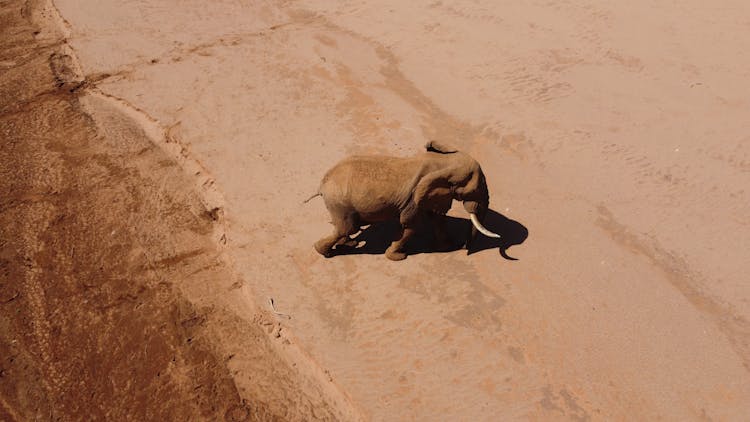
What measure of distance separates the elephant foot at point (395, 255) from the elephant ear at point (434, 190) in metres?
0.95

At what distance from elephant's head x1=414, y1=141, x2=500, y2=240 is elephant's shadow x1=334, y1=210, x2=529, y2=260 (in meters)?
0.83

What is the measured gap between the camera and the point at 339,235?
6.55 m

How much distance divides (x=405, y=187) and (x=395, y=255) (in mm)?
1164

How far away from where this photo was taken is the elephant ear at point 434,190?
5.90 m

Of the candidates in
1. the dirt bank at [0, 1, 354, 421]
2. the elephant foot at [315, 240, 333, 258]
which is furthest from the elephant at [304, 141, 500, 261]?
the dirt bank at [0, 1, 354, 421]

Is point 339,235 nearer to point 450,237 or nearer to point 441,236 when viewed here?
point 441,236

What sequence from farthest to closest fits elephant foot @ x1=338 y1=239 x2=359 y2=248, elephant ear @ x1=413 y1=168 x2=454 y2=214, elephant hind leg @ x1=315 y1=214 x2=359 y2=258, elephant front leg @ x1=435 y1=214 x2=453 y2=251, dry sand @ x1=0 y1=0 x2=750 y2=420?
elephant foot @ x1=338 y1=239 x2=359 y2=248 → elephant front leg @ x1=435 y1=214 x2=453 y2=251 → elephant hind leg @ x1=315 y1=214 x2=359 y2=258 → elephant ear @ x1=413 y1=168 x2=454 y2=214 → dry sand @ x1=0 y1=0 x2=750 y2=420

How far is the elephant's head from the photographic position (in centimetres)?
592

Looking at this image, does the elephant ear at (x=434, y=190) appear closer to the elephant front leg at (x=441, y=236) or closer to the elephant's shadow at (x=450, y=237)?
the elephant front leg at (x=441, y=236)

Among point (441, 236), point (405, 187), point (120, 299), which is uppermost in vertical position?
point (405, 187)

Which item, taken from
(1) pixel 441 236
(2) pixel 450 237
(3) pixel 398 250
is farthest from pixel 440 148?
(3) pixel 398 250

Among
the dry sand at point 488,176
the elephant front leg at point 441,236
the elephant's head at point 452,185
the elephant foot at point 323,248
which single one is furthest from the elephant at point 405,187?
the dry sand at point 488,176

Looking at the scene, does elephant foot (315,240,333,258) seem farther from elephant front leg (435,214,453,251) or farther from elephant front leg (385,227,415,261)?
elephant front leg (435,214,453,251)

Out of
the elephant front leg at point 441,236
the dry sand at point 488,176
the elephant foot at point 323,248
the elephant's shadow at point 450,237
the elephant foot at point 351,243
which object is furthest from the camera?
the elephant's shadow at point 450,237
